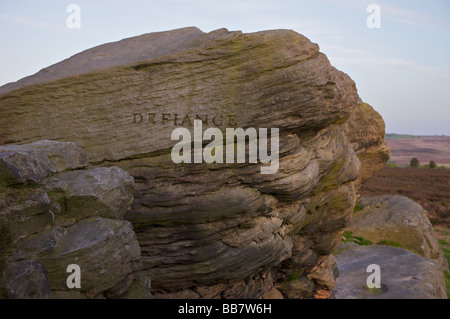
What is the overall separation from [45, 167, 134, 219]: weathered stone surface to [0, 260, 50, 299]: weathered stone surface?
4.72 ft

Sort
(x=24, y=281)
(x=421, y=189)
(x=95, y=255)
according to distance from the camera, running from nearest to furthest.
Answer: (x=24, y=281) → (x=95, y=255) → (x=421, y=189)

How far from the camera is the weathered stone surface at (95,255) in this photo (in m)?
7.89

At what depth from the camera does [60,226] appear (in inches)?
333

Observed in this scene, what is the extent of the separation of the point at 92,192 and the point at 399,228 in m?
27.3

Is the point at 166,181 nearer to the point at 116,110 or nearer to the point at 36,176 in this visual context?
the point at 116,110

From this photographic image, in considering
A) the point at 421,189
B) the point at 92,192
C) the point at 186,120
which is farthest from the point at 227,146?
the point at 421,189

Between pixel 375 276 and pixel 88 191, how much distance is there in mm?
19440

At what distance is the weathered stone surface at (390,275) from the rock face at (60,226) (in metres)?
15.7

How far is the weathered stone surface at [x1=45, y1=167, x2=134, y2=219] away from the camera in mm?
8617

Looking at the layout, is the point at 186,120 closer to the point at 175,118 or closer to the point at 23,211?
the point at 175,118

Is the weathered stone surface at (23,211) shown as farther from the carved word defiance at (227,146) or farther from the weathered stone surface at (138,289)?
the carved word defiance at (227,146)

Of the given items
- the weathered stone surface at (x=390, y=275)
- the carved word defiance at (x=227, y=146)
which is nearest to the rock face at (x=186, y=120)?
the carved word defiance at (x=227, y=146)

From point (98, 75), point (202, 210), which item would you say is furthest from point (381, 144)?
point (98, 75)

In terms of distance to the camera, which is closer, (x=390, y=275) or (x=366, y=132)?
(x=390, y=275)
